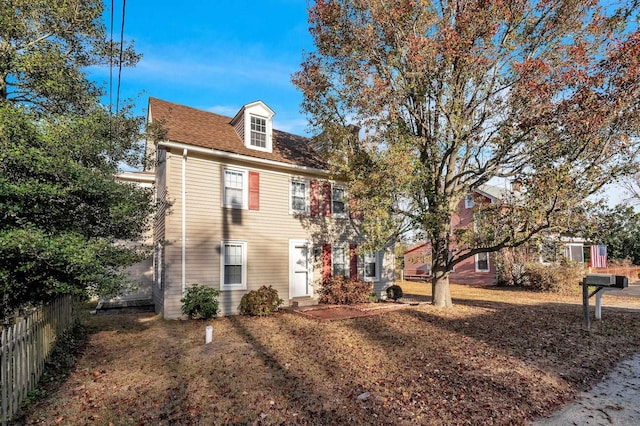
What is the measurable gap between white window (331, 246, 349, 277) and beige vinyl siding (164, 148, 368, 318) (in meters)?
0.96

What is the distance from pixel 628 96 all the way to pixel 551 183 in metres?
2.70

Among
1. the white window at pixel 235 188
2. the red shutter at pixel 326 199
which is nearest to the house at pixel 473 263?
the red shutter at pixel 326 199

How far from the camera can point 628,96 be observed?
8.70m

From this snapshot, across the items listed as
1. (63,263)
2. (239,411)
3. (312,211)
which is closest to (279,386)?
(239,411)

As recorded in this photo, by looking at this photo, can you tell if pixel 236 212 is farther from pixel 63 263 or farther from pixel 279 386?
pixel 279 386

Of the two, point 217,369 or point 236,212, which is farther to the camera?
point 236,212

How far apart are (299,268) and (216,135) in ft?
19.9

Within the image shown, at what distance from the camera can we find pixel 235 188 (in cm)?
1263

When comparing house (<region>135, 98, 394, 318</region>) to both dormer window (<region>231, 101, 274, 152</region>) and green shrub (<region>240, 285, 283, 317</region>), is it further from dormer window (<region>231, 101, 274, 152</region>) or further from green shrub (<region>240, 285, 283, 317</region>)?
green shrub (<region>240, 285, 283, 317</region>)

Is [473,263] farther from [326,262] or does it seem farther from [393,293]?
[326,262]

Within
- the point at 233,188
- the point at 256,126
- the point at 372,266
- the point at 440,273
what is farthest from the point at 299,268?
the point at 256,126

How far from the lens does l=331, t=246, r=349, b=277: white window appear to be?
15125 mm

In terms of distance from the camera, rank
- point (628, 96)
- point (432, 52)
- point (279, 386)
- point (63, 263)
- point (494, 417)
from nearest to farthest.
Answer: point (494, 417) → point (279, 386) → point (63, 263) → point (628, 96) → point (432, 52)

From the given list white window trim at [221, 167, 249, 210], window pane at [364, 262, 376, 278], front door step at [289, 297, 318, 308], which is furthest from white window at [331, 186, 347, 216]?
white window trim at [221, 167, 249, 210]
